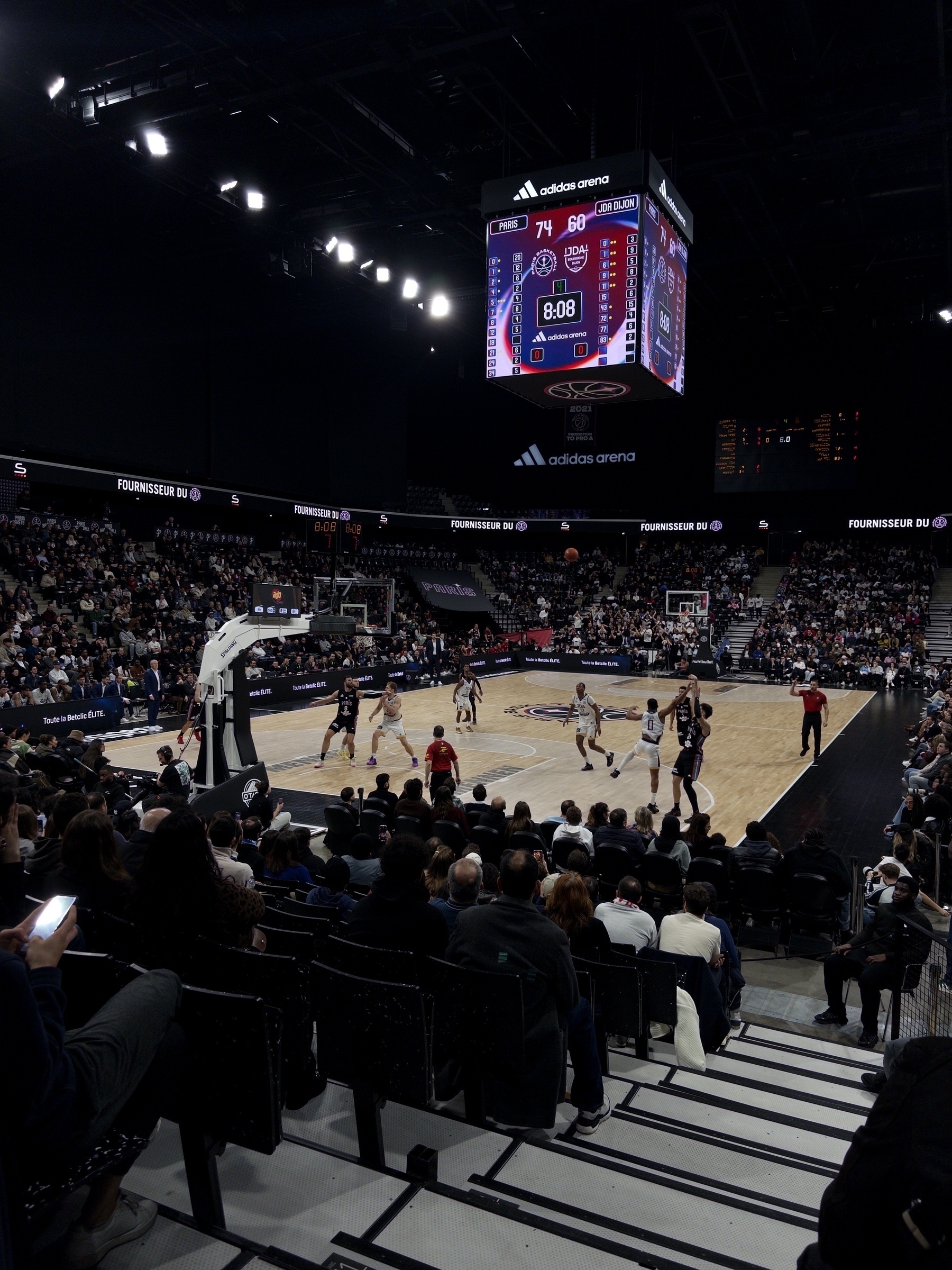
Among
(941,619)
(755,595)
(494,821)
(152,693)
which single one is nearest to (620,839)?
(494,821)

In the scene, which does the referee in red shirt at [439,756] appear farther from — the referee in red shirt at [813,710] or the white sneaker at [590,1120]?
the white sneaker at [590,1120]

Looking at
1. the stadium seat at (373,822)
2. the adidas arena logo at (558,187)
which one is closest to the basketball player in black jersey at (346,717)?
the stadium seat at (373,822)

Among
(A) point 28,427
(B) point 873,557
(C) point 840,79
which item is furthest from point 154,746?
(B) point 873,557

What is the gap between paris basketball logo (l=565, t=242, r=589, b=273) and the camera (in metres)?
15.4

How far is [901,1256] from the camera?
1759 mm

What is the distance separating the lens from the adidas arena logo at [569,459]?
4269 centimetres

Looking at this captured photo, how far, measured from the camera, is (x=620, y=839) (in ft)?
27.8

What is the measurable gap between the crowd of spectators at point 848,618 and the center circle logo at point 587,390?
17326 mm

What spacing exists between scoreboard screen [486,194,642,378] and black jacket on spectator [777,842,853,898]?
9845mm

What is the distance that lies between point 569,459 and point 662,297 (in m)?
28.0

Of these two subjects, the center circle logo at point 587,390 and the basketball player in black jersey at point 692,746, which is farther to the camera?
the center circle logo at point 587,390

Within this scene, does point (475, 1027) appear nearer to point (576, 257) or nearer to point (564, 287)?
point (564, 287)

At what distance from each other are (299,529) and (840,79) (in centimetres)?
2701

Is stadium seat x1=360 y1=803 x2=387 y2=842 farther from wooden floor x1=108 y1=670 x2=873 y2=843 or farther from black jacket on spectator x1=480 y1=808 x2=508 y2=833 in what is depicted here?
wooden floor x1=108 y1=670 x2=873 y2=843
